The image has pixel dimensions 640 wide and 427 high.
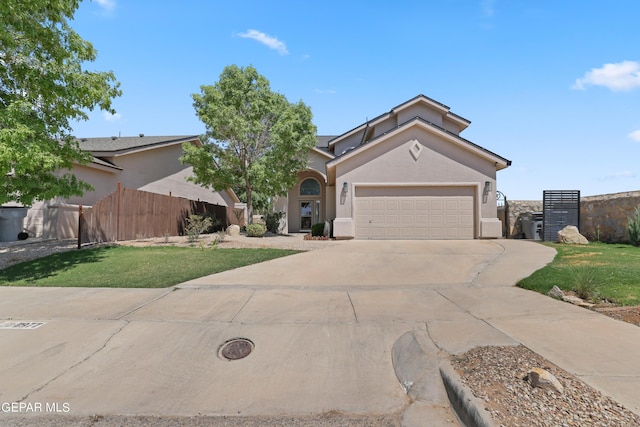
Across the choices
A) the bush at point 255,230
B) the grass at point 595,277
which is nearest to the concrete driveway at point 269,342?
the grass at point 595,277

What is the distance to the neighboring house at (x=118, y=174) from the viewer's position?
49.2 feet

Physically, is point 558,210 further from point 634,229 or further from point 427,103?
point 427,103

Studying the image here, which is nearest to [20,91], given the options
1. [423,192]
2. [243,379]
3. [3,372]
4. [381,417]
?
[3,372]

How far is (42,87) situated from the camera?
823cm

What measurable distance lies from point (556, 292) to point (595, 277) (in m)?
1.36

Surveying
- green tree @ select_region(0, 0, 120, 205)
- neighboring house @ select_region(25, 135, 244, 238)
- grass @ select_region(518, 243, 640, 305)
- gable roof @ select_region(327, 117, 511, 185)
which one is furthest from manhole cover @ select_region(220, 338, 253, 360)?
gable roof @ select_region(327, 117, 511, 185)

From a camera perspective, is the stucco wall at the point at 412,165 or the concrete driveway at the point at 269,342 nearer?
the concrete driveway at the point at 269,342

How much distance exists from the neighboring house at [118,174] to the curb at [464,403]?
48.0 ft

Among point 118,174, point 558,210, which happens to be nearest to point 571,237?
point 558,210

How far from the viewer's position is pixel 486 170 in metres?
15.6

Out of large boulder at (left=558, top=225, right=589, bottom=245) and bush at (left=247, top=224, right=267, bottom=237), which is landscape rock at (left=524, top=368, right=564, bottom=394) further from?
bush at (left=247, top=224, right=267, bottom=237)

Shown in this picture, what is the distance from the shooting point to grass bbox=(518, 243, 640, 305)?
5957mm

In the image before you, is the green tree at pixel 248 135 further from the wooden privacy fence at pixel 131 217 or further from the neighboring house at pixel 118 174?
the neighboring house at pixel 118 174

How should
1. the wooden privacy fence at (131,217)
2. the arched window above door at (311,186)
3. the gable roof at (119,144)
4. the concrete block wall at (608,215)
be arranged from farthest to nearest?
the arched window above door at (311,186), the gable roof at (119,144), the concrete block wall at (608,215), the wooden privacy fence at (131,217)
